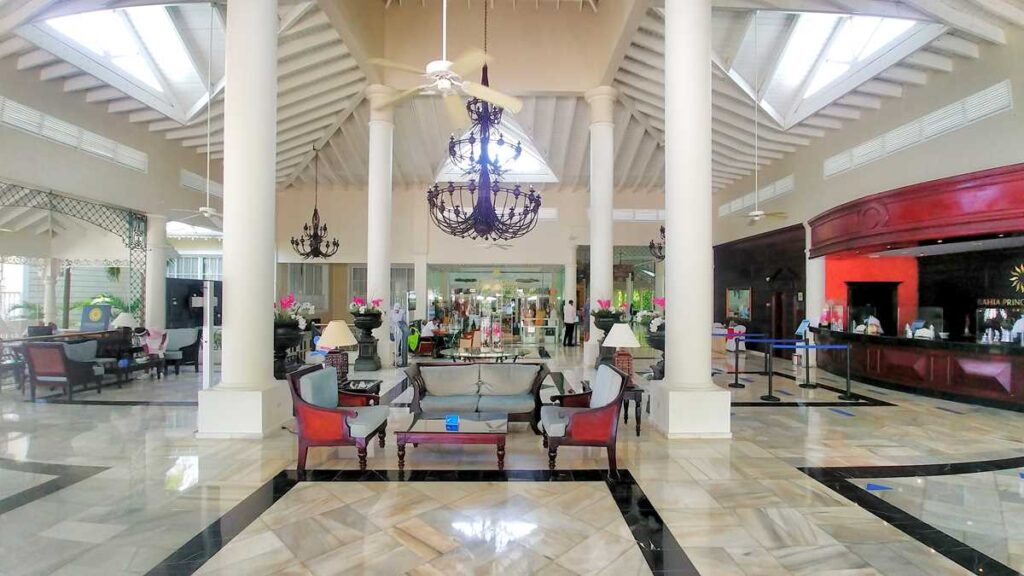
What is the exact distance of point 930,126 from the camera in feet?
24.2

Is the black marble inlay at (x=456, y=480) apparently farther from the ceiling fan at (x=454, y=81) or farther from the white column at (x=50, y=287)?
the white column at (x=50, y=287)

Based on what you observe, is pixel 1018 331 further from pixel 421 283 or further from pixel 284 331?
pixel 421 283

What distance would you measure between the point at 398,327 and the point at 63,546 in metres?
7.69

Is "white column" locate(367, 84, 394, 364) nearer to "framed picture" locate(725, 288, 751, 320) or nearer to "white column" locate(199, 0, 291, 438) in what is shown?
"white column" locate(199, 0, 291, 438)

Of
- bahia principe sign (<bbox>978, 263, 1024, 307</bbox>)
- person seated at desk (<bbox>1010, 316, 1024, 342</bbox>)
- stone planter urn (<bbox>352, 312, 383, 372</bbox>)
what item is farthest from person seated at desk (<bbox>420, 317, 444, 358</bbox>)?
bahia principe sign (<bbox>978, 263, 1024, 307</bbox>)

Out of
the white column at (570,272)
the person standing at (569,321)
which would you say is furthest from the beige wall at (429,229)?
the person standing at (569,321)

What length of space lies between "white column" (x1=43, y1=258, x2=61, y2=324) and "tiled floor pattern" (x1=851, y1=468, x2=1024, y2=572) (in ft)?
57.9

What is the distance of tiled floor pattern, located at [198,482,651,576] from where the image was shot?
2562 millimetres

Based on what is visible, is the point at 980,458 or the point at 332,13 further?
the point at 332,13

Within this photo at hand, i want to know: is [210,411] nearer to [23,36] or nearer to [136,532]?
[136,532]

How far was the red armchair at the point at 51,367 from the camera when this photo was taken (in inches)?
271

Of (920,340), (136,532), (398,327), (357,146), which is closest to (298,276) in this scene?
A: (357,146)

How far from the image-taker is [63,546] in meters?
2.78

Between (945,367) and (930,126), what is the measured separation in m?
3.68
